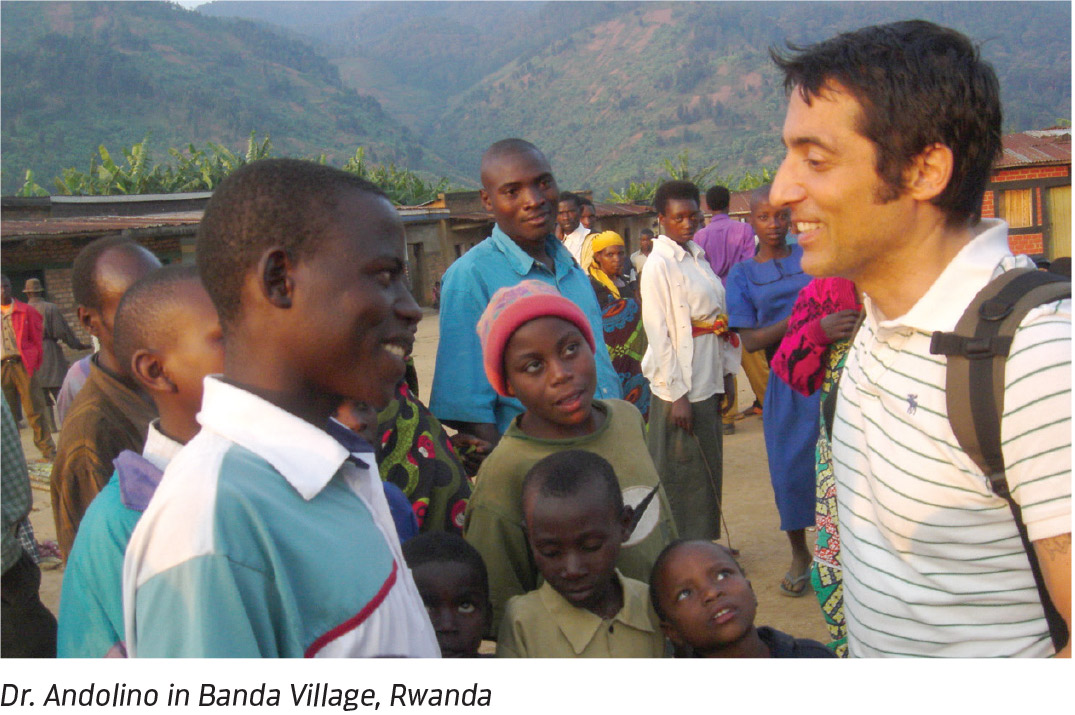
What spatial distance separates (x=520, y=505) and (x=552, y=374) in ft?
1.17

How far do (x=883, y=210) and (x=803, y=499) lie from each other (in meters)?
2.75

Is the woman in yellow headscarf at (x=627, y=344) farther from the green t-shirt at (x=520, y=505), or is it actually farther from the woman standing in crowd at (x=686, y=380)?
the green t-shirt at (x=520, y=505)

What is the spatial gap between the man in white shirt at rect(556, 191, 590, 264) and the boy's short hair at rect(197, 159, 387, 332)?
704 centimetres

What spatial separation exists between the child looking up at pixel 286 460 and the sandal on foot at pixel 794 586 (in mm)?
3299

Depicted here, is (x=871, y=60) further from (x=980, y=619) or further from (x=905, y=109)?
(x=980, y=619)

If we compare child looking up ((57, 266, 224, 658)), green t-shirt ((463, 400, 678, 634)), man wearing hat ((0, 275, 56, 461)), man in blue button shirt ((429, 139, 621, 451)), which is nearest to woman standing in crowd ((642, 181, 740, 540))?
man in blue button shirt ((429, 139, 621, 451))

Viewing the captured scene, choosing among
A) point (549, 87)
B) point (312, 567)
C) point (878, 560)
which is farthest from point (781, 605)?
point (549, 87)

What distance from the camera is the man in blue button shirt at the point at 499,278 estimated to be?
2.93 meters

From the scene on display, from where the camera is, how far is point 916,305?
1486 millimetres

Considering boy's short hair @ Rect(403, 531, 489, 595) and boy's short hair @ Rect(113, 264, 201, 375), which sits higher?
boy's short hair @ Rect(113, 264, 201, 375)

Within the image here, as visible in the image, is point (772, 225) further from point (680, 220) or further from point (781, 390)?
point (781, 390)

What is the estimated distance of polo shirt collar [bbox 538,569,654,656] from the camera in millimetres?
2014

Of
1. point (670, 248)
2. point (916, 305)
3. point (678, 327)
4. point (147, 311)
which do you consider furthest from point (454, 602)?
point (670, 248)

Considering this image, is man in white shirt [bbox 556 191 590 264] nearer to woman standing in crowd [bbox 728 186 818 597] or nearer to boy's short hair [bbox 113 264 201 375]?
woman standing in crowd [bbox 728 186 818 597]
